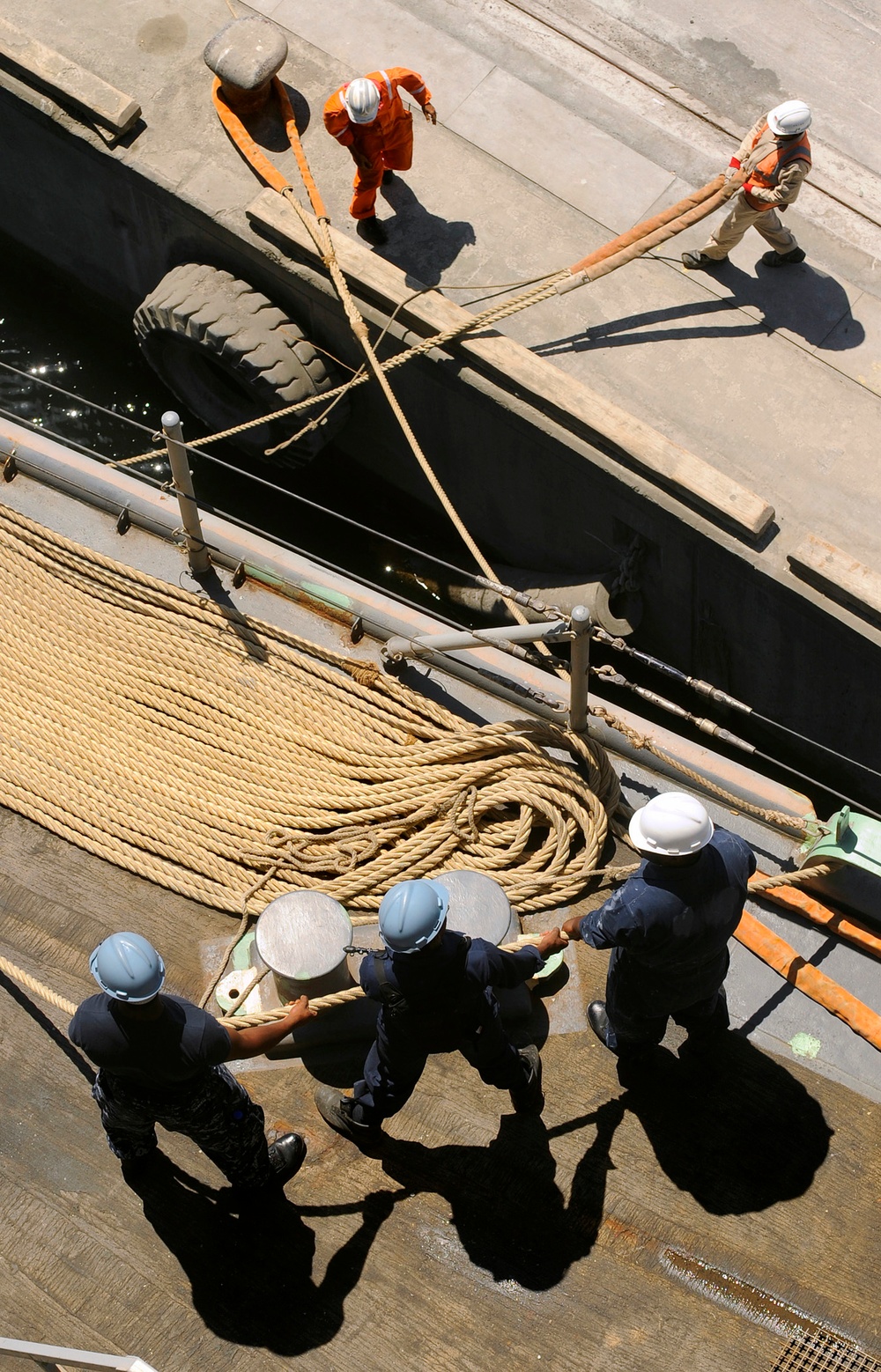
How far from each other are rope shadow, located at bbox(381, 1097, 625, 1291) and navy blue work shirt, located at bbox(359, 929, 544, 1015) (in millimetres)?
780

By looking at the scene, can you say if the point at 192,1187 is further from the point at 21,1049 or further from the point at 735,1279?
the point at 735,1279

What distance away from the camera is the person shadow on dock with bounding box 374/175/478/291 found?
7535mm

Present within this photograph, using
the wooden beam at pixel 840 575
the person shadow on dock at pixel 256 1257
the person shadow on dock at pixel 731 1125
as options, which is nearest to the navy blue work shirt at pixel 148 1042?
the person shadow on dock at pixel 256 1257

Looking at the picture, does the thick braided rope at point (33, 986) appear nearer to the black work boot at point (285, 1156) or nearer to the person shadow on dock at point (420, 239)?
the black work boot at point (285, 1156)

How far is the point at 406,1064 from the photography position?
4.21m

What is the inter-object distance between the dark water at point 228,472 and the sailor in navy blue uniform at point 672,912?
12.4ft

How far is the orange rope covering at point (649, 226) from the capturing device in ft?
23.3

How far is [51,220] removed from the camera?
29.1 ft

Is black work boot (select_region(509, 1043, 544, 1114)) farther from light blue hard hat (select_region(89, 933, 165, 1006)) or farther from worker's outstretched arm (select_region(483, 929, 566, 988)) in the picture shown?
light blue hard hat (select_region(89, 933, 165, 1006))

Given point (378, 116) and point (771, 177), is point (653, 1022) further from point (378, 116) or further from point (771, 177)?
point (378, 116)

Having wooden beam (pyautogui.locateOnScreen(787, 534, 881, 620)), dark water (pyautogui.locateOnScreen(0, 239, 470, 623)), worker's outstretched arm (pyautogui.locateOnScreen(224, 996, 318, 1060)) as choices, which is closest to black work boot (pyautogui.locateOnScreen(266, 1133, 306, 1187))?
worker's outstretched arm (pyautogui.locateOnScreen(224, 996, 318, 1060))

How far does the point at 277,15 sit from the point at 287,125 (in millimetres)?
1189

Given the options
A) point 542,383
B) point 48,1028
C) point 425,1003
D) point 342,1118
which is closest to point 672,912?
point 425,1003

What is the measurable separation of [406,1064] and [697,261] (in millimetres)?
5395
